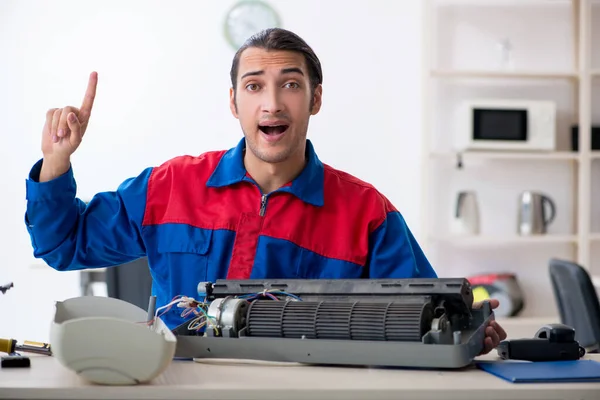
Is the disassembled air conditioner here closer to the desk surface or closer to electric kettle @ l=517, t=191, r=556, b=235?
the desk surface

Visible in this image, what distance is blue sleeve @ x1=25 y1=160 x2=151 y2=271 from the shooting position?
1895mm

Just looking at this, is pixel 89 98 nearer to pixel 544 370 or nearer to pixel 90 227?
pixel 90 227

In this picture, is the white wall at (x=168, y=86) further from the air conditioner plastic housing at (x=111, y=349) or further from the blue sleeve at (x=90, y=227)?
the air conditioner plastic housing at (x=111, y=349)

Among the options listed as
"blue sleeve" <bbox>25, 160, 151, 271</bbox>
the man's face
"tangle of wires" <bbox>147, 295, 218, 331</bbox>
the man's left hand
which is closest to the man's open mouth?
the man's face

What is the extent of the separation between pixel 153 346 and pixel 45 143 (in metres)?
0.73

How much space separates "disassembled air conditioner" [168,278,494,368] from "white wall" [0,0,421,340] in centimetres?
336

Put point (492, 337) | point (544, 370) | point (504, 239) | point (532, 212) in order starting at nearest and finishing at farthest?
1. point (544, 370)
2. point (492, 337)
3. point (504, 239)
4. point (532, 212)

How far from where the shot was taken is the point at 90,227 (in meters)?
2.02

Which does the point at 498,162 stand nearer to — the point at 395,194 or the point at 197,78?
the point at 395,194

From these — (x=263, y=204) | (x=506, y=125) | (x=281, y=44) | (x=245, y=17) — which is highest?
(x=245, y=17)

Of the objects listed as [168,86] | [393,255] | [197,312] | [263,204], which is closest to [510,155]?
[168,86]

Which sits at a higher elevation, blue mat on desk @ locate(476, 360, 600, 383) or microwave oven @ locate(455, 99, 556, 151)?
microwave oven @ locate(455, 99, 556, 151)

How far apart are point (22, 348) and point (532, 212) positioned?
365 centimetres

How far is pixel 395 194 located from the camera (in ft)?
16.3
